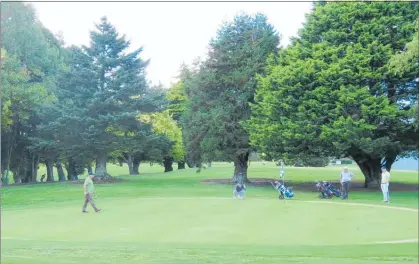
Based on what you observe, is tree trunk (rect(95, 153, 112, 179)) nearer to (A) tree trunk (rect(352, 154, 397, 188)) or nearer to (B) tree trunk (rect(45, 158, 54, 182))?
(B) tree trunk (rect(45, 158, 54, 182))

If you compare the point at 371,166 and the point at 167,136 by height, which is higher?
the point at 167,136

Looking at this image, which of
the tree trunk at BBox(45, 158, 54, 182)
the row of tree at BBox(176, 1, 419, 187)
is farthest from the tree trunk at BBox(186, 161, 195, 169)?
the row of tree at BBox(176, 1, 419, 187)

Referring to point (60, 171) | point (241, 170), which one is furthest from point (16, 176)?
point (241, 170)

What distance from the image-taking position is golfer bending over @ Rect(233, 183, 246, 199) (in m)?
11.8

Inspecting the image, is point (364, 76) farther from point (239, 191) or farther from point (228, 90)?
point (228, 90)

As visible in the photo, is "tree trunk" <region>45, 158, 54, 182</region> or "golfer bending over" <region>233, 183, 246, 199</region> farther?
"golfer bending over" <region>233, 183, 246, 199</region>

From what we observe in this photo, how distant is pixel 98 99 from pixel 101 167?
1.45 meters

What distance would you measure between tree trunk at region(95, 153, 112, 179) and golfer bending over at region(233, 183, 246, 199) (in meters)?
3.45

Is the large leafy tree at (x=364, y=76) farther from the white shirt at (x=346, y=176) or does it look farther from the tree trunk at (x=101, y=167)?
the tree trunk at (x=101, y=167)

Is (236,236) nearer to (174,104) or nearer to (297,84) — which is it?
(297,84)

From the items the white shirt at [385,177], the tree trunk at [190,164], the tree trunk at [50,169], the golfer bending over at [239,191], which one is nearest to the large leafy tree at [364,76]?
the white shirt at [385,177]

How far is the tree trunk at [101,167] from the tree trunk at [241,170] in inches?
118

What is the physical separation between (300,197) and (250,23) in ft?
12.9

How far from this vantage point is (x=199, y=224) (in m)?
8.47
